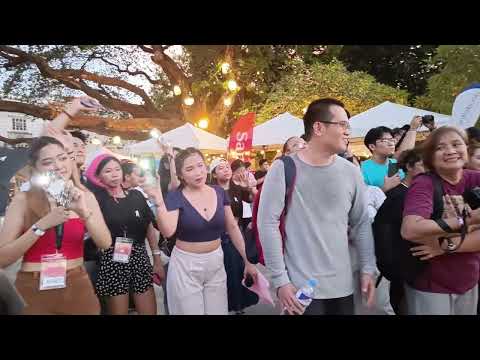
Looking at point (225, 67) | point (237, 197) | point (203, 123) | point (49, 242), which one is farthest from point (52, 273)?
point (225, 67)

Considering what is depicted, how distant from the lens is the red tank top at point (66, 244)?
2.57 m

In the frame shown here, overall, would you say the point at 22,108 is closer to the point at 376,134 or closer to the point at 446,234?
the point at 376,134

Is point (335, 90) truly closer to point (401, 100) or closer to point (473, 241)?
point (401, 100)

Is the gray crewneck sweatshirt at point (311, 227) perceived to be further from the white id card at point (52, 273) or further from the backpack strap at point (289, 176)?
the white id card at point (52, 273)

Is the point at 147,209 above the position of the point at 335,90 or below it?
below

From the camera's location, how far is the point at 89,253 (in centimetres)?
325

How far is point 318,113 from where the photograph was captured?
2455 mm

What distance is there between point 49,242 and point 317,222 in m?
1.69

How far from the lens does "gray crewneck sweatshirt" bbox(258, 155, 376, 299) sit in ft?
7.72

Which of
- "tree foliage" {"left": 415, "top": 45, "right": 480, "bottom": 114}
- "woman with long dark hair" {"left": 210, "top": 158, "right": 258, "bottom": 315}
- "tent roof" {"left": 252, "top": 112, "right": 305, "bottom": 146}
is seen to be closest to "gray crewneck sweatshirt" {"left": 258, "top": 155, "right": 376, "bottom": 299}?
"woman with long dark hair" {"left": 210, "top": 158, "right": 258, "bottom": 315}

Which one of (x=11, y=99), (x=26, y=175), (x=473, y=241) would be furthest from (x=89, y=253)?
(x=11, y=99)

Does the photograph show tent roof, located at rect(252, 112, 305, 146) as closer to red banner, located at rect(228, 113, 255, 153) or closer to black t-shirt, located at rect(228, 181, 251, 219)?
red banner, located at rect(228, 113, 255, 153)

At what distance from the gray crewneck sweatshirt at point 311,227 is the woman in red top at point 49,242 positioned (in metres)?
1.22
